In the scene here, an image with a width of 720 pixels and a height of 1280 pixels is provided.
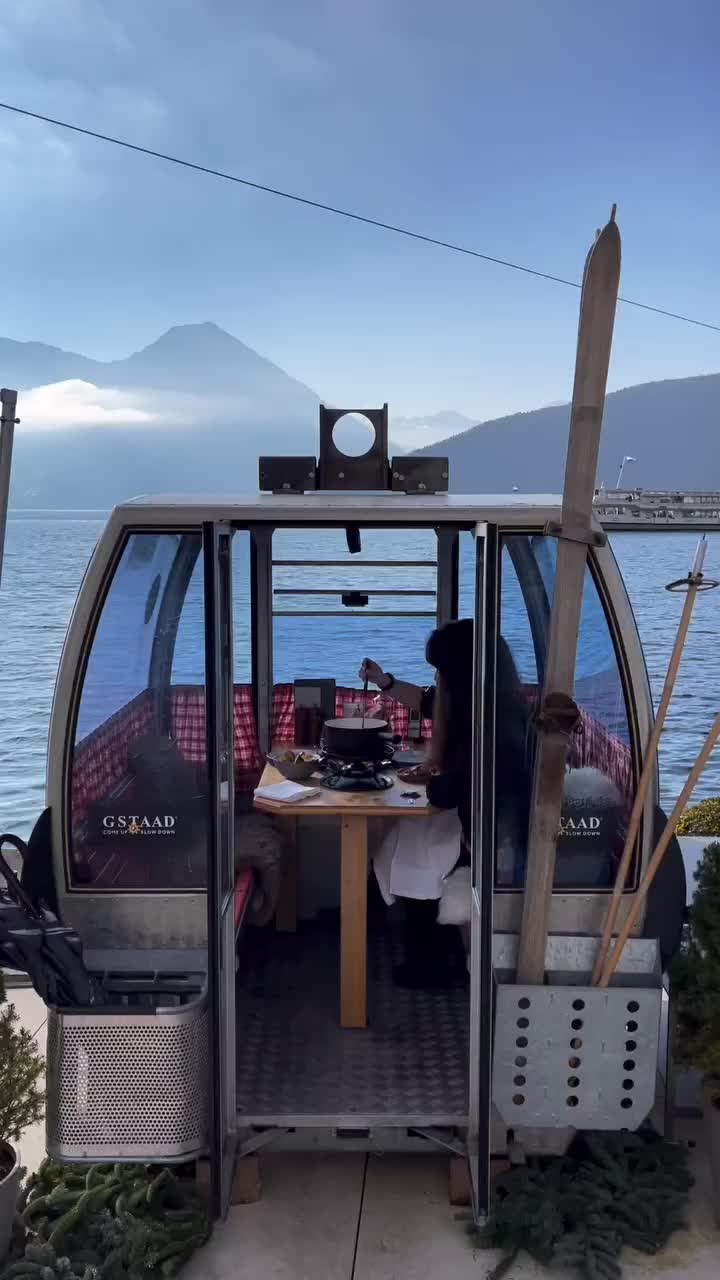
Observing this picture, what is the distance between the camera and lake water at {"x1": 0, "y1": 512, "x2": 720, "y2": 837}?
6.23 metres

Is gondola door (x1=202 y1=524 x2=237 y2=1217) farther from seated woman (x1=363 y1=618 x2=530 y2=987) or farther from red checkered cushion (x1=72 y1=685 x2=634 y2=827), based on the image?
seated woman (x1=363 y1=618 x2=530 y2=987)

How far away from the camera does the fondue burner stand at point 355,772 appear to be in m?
4.44

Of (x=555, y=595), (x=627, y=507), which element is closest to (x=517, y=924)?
(x=555, y=595)

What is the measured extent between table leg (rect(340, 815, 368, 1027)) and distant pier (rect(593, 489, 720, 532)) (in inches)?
2171

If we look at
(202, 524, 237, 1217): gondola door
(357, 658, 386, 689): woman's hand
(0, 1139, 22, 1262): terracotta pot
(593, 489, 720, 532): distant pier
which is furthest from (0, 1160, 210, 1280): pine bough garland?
(593, 489, 720, 532): distant pier

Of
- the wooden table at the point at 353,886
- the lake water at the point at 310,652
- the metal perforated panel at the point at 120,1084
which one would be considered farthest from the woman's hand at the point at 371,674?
the metal perforated panel at the point at 120,1084

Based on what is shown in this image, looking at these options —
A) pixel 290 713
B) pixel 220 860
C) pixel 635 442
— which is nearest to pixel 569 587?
pixel 220 860

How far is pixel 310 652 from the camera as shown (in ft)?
54.5

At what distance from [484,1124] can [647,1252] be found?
2.14 feet

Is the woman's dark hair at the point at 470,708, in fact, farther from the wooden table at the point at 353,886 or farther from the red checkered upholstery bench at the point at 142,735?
the wooden table at the point at 353,886

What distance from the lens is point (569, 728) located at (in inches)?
131

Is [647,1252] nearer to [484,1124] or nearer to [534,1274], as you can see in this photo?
[534,1274]

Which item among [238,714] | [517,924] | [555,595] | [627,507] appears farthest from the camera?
[627,507]

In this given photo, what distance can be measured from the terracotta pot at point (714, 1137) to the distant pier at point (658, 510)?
5561 centimetres
